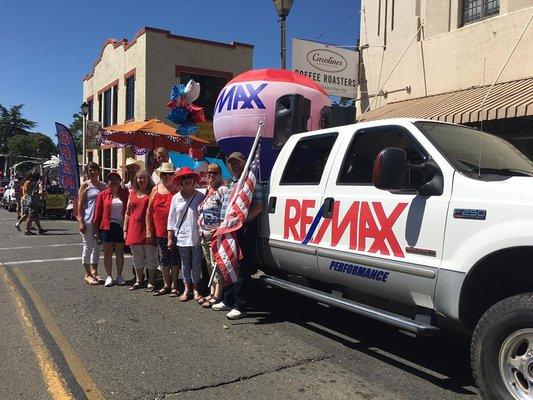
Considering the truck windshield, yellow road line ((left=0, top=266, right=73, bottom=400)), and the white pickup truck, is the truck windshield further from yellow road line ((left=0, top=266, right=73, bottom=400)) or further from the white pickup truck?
yellow road line ((left=0, top=266, right=73, bottom=400))

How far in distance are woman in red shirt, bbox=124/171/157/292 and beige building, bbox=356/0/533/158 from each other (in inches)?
214

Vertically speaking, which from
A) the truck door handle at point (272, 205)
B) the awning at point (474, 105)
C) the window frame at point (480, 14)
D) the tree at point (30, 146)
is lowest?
the truck door handle at point (272, 205)

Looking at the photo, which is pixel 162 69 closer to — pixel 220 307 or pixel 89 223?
pixel 89 223

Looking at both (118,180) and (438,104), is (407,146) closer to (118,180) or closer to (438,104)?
(118,180)

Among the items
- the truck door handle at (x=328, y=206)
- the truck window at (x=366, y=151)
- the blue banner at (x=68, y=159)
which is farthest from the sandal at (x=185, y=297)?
the blue banner at (x=68, y=159)

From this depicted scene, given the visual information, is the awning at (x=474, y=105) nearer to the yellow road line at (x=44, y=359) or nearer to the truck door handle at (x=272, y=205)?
the truck door handle at (x=272, y=205)

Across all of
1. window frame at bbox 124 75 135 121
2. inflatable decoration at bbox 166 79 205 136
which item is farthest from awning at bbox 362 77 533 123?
window frame at bbox 124 75 135 121

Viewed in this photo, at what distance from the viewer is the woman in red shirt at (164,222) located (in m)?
6.85

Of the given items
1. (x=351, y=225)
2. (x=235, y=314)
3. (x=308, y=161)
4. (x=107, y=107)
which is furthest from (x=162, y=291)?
(x=107, y=107)

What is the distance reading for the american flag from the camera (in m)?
5.59

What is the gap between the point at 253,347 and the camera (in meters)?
4.84

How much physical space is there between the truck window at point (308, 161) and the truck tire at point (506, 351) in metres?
2.19

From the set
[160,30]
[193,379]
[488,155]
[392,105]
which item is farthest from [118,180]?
[160,30]

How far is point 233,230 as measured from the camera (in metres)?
5.60
